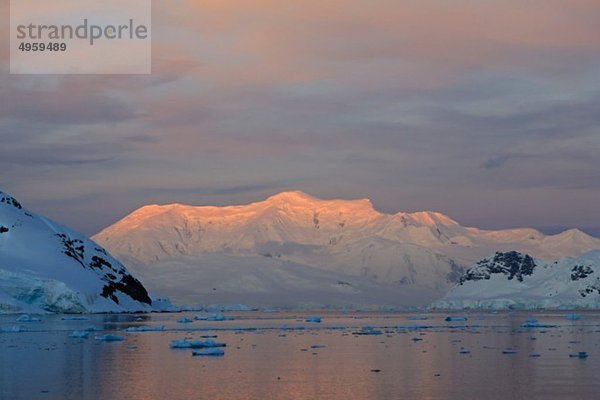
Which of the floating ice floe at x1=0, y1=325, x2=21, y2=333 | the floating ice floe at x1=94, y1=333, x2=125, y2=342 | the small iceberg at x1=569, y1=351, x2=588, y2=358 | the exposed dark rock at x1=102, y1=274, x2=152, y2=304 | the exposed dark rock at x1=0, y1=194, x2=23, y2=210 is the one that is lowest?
the small iceberg at x1=569, y1=351, x2=588, y2=358

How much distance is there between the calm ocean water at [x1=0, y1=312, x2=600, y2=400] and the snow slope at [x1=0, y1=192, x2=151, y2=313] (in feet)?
226

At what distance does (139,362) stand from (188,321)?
67.1 metres

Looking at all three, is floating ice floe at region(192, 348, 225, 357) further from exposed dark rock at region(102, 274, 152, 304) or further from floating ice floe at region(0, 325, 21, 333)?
exposed dark rock at region(102, 274, 152, 304)

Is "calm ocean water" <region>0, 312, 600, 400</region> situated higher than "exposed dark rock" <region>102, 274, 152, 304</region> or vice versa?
"exposed dark rock" <region>102, 274, 152, 304</region>

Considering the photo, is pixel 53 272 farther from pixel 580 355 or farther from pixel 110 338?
pixel 580 355

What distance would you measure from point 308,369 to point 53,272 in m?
111

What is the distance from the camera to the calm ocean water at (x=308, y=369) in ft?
137

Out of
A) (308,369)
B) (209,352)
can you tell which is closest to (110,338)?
(209,352)

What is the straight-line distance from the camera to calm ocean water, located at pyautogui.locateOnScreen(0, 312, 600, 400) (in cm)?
4172

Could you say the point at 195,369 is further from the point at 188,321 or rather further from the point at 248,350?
the point at 188,321

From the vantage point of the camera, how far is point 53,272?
156 metres

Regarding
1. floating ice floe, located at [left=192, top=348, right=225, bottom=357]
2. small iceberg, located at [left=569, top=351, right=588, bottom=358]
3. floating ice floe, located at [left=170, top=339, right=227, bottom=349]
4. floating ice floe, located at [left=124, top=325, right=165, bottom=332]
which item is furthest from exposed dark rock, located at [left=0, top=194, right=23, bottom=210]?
small iceberg, located at [left=569, top=351, right=588, bottom=358]

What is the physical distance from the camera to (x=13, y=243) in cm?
16638

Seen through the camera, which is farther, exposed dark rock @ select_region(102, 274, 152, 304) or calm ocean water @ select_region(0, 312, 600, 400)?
exposed dark rock @ select_region(102, 274, 152, 304)
